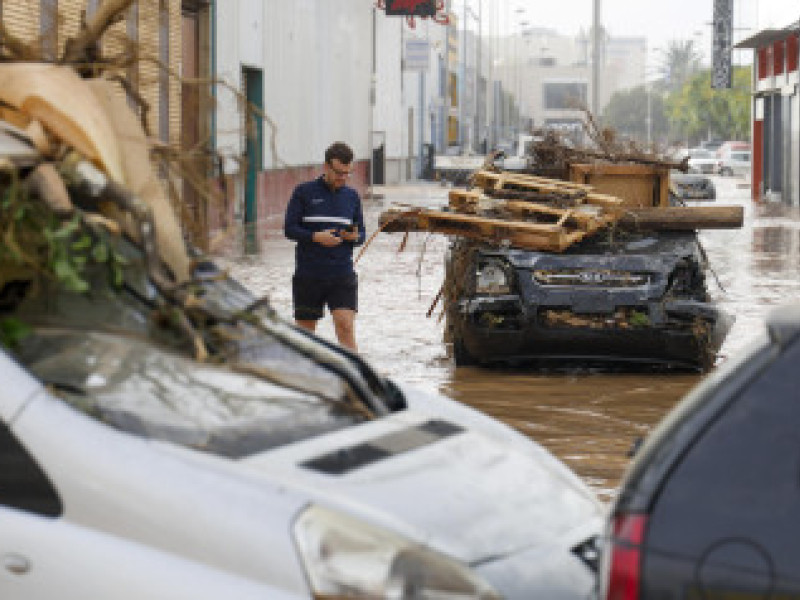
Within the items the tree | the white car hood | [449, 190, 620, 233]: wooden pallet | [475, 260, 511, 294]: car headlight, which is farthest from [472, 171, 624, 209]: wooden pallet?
the tree

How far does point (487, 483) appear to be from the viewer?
4777mm

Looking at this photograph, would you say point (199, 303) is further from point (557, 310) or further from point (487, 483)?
point (557, 310)

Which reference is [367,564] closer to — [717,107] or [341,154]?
[341,154]

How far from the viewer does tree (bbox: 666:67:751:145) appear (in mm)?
105000

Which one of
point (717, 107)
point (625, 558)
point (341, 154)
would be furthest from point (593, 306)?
point (717, 107)

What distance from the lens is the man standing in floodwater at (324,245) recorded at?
11.6 m

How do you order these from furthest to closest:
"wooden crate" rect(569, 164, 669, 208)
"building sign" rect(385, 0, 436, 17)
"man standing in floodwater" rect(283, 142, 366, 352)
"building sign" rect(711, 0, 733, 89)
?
"building sign" rect(711, 0, 733, 89) → "building sign" rect(385, 0, 436, 17) → "wooden crate" rect(569, 164, 669, 208) → "man standing in floodwater" rect(283, 142, 366, 352)

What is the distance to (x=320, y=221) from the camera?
1160 centimetres

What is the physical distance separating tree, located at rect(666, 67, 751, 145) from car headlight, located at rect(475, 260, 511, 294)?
88.5 meters

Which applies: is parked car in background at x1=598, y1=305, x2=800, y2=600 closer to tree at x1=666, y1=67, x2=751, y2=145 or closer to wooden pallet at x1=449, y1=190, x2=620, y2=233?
wooden pallet at x1=449, y1=190, x2=620, y2=233

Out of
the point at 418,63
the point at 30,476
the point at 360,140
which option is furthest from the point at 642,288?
the point at 418,63

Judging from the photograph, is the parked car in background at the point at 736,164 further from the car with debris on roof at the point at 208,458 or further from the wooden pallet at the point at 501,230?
the car with debris on roof at the point at 208,458

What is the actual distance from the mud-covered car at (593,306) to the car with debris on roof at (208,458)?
7.34m

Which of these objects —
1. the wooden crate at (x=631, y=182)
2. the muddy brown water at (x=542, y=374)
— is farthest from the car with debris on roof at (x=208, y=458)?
the wooden crate at (x=631, y=182)
